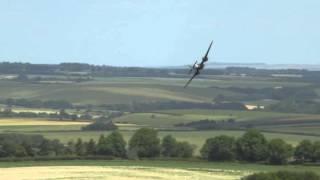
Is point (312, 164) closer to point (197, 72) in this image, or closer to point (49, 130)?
→ point (49, 130)

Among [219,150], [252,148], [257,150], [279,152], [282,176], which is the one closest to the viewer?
[282,176]

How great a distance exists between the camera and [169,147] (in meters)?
96.2

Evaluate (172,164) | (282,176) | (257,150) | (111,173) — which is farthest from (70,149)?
(282,176)

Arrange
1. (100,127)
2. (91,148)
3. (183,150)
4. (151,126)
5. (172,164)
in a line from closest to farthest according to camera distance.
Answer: (172,164) → (183,150) → (91,148) → (100,127) → (151,126)

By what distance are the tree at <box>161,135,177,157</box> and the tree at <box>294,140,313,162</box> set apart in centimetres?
1467

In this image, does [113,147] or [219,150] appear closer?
[219,150]

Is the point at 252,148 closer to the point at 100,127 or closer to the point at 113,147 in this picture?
the point at 113,147

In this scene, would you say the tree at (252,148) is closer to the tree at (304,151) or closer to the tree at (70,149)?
the tree at (304,151)

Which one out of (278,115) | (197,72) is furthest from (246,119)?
(197,72)

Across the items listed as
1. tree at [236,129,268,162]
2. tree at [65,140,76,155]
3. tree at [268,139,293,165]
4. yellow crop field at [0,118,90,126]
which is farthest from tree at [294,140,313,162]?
yellow crop field at [0,118,90,126]

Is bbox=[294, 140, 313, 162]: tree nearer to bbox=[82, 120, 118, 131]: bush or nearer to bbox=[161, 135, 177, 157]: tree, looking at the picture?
bbox=[161, 135, 177, 157]: tree

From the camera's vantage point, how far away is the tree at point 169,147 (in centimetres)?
9575

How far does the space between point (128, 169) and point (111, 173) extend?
537cm

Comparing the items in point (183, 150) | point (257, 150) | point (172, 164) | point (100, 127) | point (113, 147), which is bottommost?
point (172, 164)
